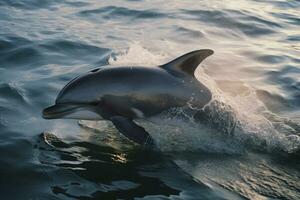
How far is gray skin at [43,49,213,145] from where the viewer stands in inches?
283

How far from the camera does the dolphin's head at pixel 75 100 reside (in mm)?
7164

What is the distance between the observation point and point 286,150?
24.8 ft

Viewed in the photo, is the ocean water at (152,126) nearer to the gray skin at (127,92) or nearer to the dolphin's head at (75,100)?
the gray skin at (127,92)

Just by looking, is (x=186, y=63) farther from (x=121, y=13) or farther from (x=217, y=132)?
(x=121, y=13)

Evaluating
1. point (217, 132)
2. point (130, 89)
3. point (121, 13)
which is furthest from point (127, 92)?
point (121, 13)

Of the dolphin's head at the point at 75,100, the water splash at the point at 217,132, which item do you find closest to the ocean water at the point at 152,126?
the water splash at the point at 217,132

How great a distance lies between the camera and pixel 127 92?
285 inches

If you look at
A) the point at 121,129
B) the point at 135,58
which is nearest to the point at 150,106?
the point at 121,129

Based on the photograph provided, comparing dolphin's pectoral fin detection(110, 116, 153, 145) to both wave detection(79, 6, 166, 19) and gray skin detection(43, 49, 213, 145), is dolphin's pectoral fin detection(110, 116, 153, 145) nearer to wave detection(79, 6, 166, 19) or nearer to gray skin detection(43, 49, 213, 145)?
gray skin detection(43, 49, 213, 145)

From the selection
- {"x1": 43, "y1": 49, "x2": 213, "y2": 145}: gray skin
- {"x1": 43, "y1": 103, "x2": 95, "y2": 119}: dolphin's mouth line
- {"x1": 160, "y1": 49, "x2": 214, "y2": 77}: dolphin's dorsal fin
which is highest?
{"x1": 160, "y1": 49, "x2": 214, "y2": 77}: dolphin's dorsal fin

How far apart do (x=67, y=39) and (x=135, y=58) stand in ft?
11.1

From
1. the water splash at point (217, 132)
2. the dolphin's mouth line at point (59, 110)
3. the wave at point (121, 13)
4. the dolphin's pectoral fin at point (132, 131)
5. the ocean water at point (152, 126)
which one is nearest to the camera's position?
the ocean water at point (152, 126)

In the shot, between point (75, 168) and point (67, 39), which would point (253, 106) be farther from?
point (67, 39)

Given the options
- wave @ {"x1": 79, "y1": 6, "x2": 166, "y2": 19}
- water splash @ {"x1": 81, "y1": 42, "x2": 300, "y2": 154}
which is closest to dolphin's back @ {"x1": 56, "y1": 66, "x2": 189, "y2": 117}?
water splash @ {"x1": 81, "y1": 42, "x2": 300, "y2": 154}
